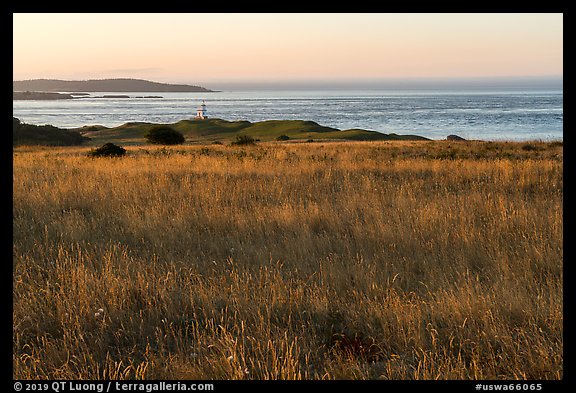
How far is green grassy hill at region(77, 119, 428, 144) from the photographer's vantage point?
51938 millimetres

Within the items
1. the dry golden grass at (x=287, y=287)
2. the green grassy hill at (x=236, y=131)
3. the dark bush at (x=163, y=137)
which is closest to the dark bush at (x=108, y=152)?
the dry golden grass at (x=287, y=287)

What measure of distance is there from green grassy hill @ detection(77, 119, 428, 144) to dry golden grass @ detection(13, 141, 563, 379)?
1649 inches

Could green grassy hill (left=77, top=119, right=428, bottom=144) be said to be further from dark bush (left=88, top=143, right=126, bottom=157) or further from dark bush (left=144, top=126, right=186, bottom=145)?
dark bush (left=88, top=143, right=126, bottom=157)

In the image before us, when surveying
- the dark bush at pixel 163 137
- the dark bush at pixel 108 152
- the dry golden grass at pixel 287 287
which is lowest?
the dry golden grass at pixel 287 287

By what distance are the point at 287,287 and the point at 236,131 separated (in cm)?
5875

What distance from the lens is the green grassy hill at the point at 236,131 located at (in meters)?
51.9

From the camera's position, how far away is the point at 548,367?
3.35 metres

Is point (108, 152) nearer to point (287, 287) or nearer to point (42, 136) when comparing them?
point (287, 287)

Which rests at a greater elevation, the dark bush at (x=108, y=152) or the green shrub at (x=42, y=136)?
the green shrub at (x=42, y=136)

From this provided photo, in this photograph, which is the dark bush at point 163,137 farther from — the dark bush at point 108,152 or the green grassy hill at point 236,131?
the dark bush at point 108,152

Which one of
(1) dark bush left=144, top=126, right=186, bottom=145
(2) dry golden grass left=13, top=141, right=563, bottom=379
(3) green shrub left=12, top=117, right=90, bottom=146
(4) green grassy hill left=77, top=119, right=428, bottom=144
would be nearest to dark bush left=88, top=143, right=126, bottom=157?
(2) dry golden grass left=13, top=141, right=563, bottom=379

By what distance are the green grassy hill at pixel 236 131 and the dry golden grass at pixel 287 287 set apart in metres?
41.9
